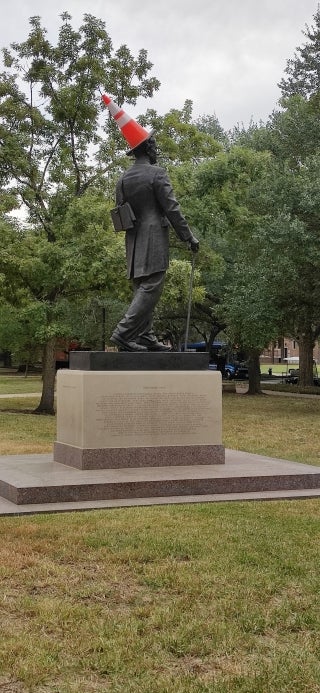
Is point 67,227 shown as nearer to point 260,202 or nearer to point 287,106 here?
point 260,202

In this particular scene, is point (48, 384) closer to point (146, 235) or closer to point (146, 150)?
point (146, 235)

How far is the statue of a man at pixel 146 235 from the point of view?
10555 millimetres

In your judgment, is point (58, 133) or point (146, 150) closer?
point (146, 150)

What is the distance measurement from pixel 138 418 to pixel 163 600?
4.68 metres

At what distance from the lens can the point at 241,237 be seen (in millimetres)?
28344

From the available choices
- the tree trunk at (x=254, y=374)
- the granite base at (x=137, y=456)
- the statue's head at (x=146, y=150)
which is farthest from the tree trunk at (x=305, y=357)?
the granite base at (x=137, y=456)

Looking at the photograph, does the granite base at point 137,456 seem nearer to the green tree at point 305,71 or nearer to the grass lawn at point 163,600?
the grass lawn at point 163,600

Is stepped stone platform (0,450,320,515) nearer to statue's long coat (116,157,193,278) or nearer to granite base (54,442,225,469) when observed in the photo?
granite base (54,442,225,469)

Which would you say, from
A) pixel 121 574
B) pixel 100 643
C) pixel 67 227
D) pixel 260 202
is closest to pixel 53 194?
pixel 67 227

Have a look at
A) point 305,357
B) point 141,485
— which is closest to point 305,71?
point 305,357

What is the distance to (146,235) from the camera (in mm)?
10609

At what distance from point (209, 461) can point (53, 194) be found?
13.0 metres

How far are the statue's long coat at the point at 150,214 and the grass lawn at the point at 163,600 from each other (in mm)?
3496

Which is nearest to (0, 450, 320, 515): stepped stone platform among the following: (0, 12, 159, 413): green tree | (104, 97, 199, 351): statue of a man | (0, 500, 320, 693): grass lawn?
(0, 500, 320, 693): grass lawn
